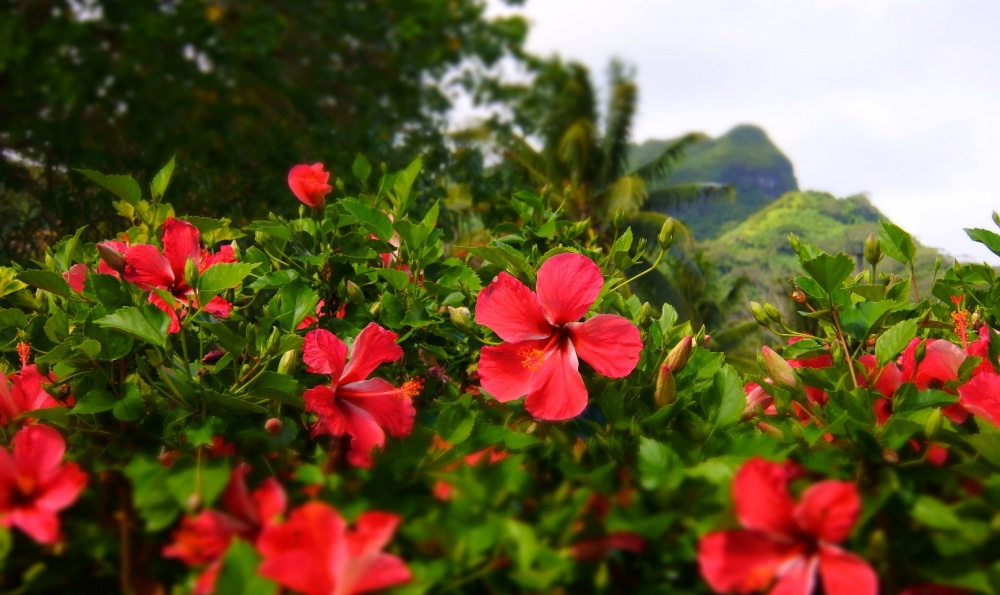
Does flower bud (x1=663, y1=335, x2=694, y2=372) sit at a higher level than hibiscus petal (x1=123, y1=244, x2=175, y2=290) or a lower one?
higher

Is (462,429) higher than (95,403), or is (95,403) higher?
(462,429)

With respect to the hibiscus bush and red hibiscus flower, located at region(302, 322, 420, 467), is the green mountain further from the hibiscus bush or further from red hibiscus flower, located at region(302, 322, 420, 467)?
red hibiscus flower, located at region(302, 322, 420, 467)

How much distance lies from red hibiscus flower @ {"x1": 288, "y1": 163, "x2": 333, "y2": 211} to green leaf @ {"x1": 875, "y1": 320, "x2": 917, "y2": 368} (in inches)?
30.9

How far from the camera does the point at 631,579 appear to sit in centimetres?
48

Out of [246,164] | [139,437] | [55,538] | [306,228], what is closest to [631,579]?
[55,538]

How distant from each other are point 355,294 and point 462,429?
42 centimetres

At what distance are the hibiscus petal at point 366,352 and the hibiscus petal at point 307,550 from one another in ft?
1.20

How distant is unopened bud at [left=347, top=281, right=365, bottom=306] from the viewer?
101 cm

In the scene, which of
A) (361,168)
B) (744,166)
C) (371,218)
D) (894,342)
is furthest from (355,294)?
(744,166)

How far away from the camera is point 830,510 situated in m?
0.43

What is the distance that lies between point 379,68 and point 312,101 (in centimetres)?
85

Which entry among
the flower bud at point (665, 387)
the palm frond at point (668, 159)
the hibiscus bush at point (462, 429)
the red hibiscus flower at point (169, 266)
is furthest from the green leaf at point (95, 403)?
the palm frond at point (668, 159)

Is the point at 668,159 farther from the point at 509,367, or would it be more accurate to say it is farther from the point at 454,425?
the point at 454,425

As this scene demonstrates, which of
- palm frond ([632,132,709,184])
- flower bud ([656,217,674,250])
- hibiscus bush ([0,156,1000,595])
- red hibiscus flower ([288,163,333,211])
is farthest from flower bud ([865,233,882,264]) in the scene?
palm frond ([632,132,709,184])
